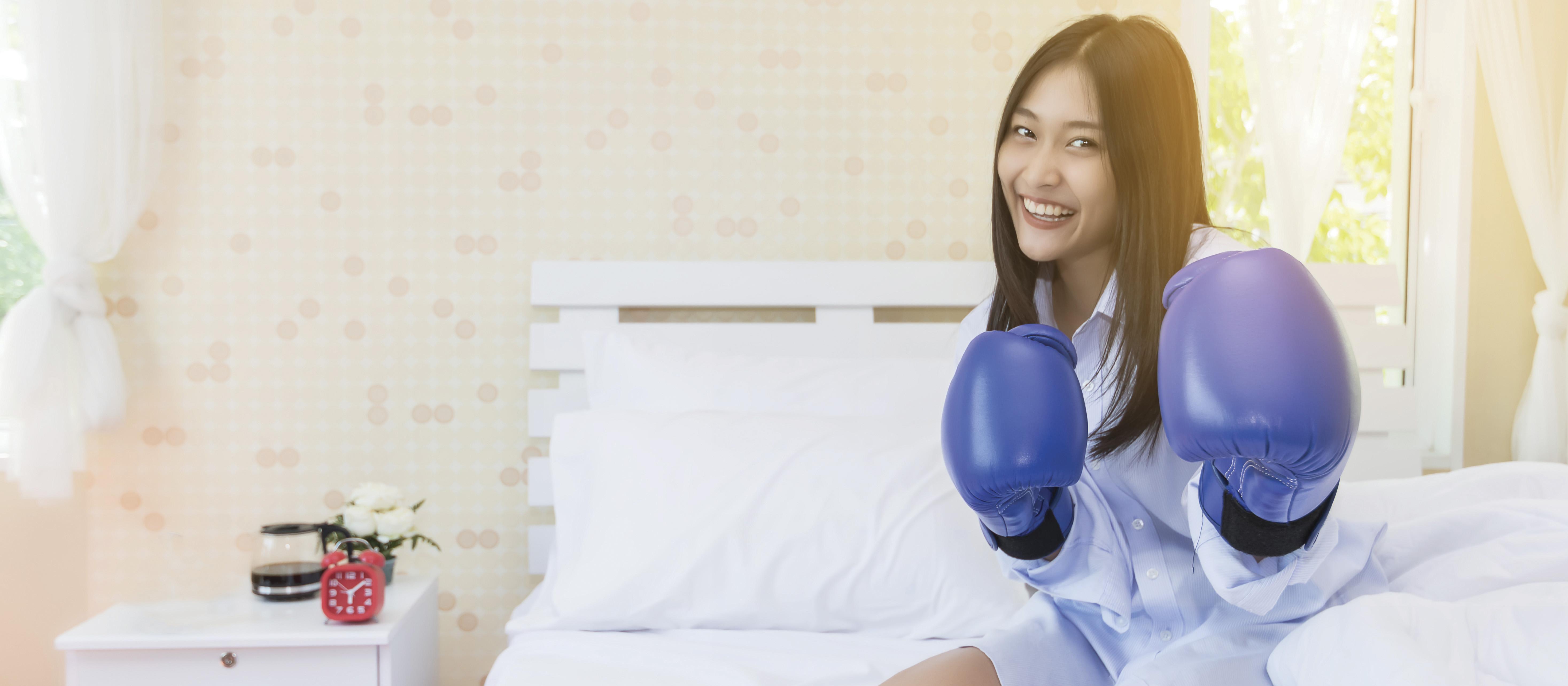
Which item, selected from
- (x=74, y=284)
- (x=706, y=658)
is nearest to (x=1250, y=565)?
(x=706, y=658)

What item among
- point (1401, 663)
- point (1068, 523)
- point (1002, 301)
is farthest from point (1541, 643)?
point (1002, 301)

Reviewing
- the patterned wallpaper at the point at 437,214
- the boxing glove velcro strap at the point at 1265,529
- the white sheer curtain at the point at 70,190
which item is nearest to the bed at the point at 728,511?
the patterned wallpaper at the point at 437,214

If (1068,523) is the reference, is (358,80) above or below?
above

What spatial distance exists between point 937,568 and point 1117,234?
0.54m

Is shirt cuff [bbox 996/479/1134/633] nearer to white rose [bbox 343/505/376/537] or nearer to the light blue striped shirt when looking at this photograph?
the light blue striped shirt

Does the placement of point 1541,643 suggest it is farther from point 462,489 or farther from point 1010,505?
point 462,489

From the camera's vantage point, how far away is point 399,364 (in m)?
1.94

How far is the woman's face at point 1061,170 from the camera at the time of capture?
107 centimetres

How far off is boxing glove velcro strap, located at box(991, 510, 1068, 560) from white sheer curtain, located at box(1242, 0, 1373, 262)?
1379 millimetres

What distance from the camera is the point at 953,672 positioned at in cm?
91

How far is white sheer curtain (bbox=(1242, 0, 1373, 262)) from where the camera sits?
2021mm

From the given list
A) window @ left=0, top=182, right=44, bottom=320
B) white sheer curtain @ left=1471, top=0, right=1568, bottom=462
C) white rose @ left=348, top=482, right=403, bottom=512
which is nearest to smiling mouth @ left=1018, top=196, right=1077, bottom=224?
white rose @ left=348, top=482, right=403, bottom=512

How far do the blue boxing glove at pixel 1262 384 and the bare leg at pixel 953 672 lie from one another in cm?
29

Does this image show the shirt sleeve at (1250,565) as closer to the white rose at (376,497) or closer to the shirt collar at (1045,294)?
the shirt collar at (1045,294)
